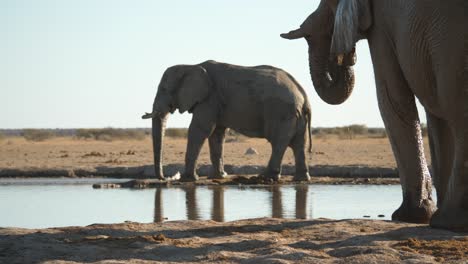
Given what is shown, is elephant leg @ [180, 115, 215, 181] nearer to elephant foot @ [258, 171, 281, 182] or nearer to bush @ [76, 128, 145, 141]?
elephant foot @ [258, 171, 281, 182]

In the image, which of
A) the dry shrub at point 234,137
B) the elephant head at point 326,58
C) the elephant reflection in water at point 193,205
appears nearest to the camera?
the elephant head at point 326,58

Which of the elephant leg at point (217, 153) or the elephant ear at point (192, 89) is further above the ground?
the elephant ear at point (192, 89)

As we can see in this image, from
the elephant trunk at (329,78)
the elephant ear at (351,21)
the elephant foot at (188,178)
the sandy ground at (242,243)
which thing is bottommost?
the sandy ground at (242,243)

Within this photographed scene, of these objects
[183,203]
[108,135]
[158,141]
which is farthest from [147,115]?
[108,135]

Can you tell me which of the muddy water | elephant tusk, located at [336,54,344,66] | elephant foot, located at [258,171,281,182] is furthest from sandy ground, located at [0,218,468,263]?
elephant foot, located at [258,171,281,182]

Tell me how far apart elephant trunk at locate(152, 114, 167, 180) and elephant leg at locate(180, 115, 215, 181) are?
435mm

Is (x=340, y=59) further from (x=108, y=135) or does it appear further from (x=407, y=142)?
(x=108, y=135)

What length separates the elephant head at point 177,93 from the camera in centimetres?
1917

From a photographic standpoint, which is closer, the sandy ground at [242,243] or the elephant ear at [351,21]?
the sandy ground at [242,243]

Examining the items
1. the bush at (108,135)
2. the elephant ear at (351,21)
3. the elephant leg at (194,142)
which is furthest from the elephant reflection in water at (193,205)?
the bush at (108,135)

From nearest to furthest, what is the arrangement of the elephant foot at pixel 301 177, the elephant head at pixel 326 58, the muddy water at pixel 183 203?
1. the elephant head at pixel 326 58
2. the muddy water at pixel 183 203
3. the elephant foot at pixel 301 177

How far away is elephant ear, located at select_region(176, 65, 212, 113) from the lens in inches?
755

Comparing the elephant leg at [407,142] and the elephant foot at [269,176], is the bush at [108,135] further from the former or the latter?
the elephant leg at [407,142]

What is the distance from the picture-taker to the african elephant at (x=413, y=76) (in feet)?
22.8
